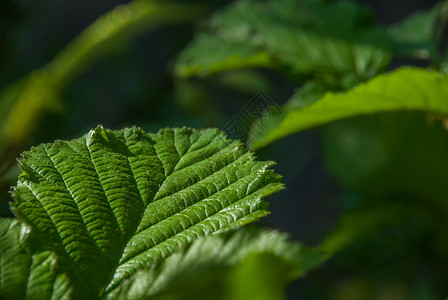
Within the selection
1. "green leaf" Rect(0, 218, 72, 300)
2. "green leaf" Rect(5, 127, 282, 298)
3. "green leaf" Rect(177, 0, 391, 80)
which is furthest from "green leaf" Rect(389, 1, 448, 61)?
"green leaf" Rect(0, 218, 72, 300)

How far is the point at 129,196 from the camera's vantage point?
1.80 ft

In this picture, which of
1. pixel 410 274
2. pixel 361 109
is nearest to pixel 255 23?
pixel 361 109

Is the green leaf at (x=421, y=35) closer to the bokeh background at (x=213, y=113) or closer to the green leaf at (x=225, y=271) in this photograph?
the bokeh background at (x=213, y=113)

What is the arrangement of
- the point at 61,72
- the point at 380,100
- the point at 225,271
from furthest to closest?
the point at 61,72, the point at 380,100, the point at 225,271

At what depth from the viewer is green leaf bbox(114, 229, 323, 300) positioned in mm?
399

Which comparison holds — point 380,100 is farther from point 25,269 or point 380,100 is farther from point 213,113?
point 213,113

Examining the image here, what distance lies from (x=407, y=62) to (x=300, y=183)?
0.95m

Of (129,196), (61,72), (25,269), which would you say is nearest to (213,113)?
(61,72)

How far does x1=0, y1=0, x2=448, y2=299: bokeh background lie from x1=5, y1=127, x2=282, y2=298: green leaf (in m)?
0.26

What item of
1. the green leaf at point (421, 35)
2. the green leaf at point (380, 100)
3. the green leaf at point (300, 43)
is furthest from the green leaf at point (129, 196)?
the green leaf at point (421, 35)

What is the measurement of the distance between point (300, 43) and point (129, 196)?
2.22 ft

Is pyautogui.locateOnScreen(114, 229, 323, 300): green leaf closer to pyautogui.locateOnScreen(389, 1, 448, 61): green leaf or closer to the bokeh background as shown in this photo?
the bokeh background

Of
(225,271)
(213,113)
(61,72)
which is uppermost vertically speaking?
(61,72)

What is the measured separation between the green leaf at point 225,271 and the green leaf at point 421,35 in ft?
2.48
